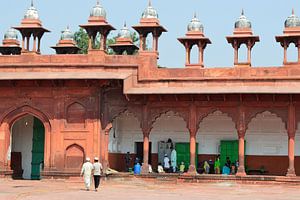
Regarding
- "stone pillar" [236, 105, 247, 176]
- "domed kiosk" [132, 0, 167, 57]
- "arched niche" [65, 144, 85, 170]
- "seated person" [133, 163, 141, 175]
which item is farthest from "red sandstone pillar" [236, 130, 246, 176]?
"arched niche" [65, 144, 85, 170]

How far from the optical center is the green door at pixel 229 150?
22.9 meters

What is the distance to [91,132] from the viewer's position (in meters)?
21.8

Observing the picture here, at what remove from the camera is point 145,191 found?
18.0 m

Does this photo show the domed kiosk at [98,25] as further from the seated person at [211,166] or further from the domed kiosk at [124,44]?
the seated person at [211,166]

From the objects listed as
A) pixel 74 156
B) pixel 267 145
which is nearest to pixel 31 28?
pixel 74 156

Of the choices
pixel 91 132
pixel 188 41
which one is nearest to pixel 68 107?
pixel 91 132

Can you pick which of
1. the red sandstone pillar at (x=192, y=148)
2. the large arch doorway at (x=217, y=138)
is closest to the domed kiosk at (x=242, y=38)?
the large arch doorway at (x=217, y=138)

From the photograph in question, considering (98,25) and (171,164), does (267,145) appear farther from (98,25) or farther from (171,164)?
(98,25)

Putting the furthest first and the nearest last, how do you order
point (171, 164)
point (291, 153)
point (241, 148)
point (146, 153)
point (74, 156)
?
point (171, 164) < point (74, 156) < point (146, 153) < point (241, 148) < point (291, 153)

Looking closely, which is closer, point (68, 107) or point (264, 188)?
point (264, 188)

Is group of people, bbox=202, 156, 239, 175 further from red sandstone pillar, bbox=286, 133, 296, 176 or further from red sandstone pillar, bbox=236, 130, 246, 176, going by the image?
red sandstone pillar, bbox=286, 133, 296, 176

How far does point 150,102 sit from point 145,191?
4623 mm

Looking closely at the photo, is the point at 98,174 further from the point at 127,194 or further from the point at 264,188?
the point at 264,188

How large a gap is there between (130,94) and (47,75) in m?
3.00
